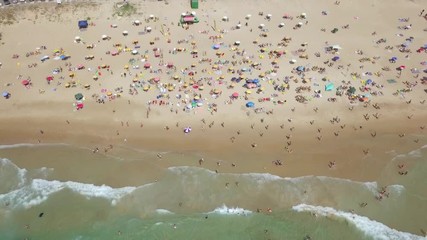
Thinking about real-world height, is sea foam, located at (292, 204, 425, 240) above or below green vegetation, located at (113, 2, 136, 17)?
below

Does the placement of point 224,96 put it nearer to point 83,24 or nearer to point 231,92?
point 231,92

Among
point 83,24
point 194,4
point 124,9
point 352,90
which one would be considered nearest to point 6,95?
point 83,24

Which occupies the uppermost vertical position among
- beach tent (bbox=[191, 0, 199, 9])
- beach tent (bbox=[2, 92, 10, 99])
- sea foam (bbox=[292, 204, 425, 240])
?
beach tent (bbox=[191, 0, 199, 9])

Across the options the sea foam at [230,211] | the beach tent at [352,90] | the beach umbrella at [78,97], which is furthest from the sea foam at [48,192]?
the beach tent at [352,90]

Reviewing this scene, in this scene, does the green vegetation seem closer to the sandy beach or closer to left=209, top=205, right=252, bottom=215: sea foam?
the sandy beach

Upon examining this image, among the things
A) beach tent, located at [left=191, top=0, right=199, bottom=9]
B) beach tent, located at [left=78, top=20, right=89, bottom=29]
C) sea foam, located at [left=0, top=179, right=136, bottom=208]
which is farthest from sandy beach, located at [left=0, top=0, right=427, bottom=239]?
beach tent, located at [left=78, top=20, right=89, bottom=29]

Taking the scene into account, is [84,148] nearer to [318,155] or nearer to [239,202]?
[239,202]
